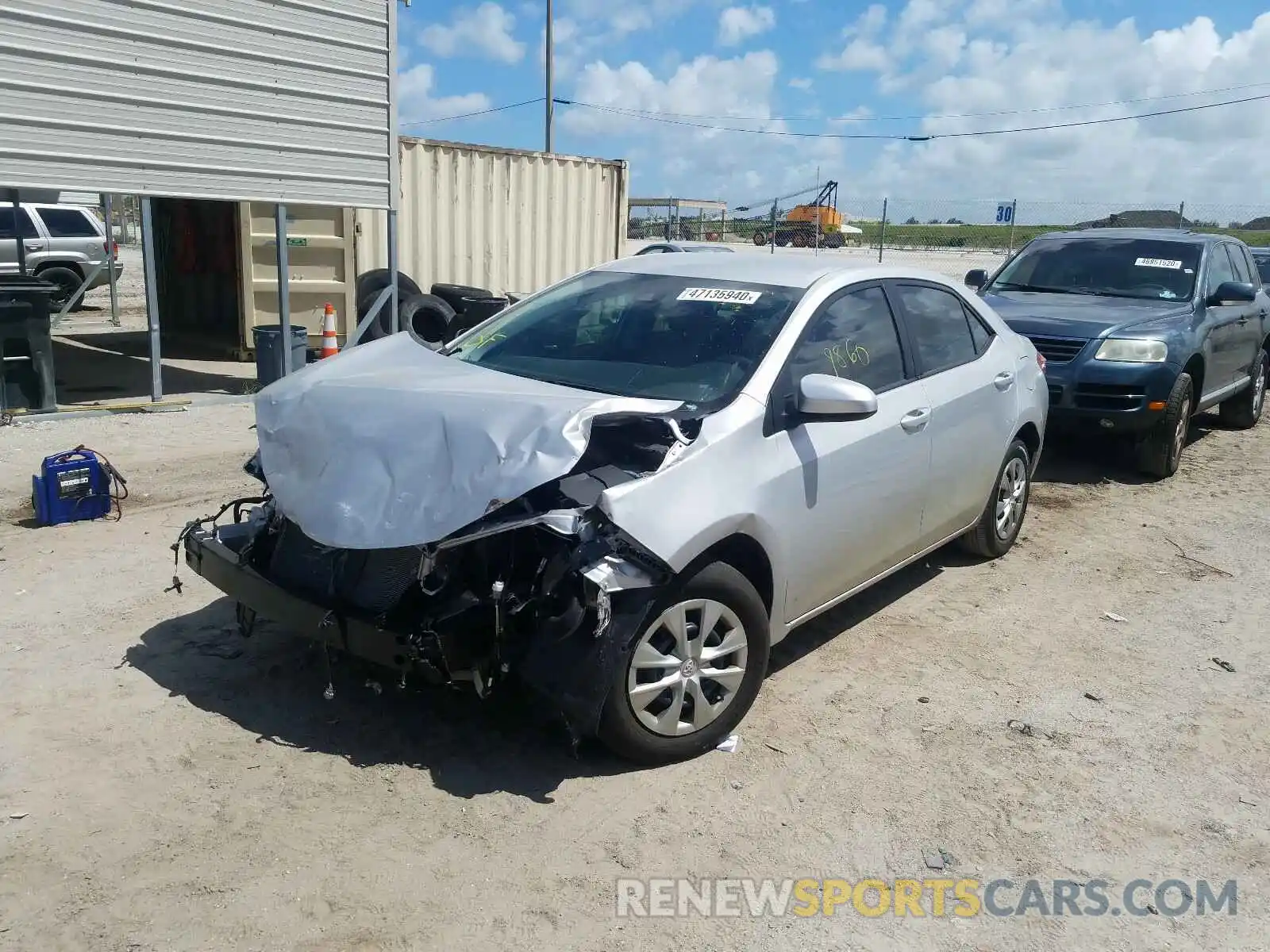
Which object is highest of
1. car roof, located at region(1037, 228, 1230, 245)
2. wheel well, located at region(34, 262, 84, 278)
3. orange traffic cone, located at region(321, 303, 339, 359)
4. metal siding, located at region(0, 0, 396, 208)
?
metal siding, located at region(0, 0, 396, 208)

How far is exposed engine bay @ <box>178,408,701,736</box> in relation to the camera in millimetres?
3381

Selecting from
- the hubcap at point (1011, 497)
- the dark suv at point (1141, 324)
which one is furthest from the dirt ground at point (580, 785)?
the dark suv at point (1141, 324)

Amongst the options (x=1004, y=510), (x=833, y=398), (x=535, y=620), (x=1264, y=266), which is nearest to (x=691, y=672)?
(x=535, y=620)

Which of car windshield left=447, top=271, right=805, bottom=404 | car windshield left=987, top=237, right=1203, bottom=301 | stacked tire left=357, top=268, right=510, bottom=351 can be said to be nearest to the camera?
car windshield left=447, top=271, right=805, bottom=404

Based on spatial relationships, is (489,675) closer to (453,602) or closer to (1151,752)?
(453,602)

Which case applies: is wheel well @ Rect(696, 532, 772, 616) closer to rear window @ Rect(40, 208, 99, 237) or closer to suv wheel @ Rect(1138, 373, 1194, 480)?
suv wheel @ Rect(1138, 373, 1194, 480)

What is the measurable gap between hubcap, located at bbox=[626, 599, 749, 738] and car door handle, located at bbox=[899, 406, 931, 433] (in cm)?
142

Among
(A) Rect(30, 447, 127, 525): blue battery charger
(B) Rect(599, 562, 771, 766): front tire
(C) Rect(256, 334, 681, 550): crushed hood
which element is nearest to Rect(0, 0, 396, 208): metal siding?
(A) Rect(30, 447, 127, 525): blue battery charger

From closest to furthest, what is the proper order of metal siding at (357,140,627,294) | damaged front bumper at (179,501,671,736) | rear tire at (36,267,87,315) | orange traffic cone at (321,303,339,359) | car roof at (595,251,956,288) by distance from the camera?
1. damaged front bumper at (179,501,671,736)
2. car roof at (595,251,956,288)
3. orange traffic cone at (321,303,339,359)
4. metal siding at (357,140,627,294)
5. rear tire at (36,267,87,315)

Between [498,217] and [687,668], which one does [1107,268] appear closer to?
[687,668]

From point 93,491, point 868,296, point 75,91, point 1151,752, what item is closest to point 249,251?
point 75,91

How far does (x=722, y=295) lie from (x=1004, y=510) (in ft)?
8.21

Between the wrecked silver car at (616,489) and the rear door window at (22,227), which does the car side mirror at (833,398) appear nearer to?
the wrecked silver car at (616,489)

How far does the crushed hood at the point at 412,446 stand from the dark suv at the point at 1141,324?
5.19 m
